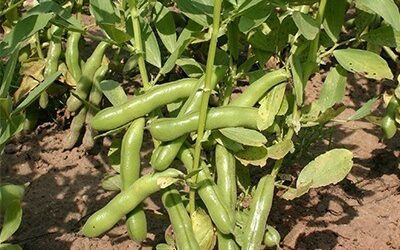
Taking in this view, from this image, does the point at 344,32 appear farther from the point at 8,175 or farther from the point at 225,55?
the point at 8,175

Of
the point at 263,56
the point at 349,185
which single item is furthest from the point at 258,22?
the point at 349,185

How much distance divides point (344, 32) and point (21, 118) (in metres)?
2.59

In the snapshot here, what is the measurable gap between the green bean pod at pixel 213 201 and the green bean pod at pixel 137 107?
187mm

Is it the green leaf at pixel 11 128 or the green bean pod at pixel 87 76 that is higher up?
the green leaf at pixel 11 128

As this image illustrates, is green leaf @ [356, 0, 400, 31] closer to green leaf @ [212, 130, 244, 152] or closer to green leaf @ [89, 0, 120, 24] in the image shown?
green leaf @ [212, 130, 244, 152]

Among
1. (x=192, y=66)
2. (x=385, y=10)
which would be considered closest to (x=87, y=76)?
(x=192, y=66)

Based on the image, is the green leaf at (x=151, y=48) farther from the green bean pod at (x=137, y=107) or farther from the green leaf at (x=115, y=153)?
the green leaf at (x=115, y=153)

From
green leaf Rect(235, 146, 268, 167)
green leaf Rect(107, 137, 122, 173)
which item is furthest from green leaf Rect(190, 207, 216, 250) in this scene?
green leaf Rect(107, 137, 122, 173)

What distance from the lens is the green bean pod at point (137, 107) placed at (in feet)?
6.44

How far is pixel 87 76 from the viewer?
297cm

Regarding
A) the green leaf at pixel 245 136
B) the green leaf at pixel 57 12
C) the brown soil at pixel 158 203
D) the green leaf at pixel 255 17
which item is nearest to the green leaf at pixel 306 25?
the green leaf at pixel 255 17

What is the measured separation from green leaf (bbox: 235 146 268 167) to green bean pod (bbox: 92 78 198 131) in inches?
10.6

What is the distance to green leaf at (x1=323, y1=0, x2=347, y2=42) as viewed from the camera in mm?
1990

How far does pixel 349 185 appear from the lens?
114 inches
